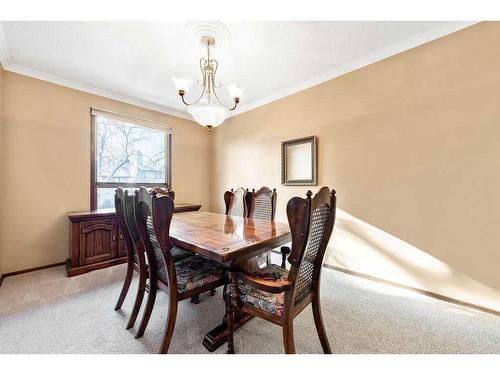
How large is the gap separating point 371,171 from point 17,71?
429cm

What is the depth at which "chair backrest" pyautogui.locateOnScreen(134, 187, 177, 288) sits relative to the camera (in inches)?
45.3

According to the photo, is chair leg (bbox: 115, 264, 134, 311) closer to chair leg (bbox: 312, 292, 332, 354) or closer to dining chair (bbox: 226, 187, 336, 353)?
dining chair (bbox: 226, 187, 336, 353)

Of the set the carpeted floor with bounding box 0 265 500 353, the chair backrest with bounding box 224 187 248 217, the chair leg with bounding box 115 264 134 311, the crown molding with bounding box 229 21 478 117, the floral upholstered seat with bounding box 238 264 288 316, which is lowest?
the carpeted floor with bounding box 0 265 500 353

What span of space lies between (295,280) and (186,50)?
2379 millimetres

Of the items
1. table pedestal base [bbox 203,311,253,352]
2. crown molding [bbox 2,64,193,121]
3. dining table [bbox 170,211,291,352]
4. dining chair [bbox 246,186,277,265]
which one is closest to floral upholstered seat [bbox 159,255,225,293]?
dining table [bbox 170,211,291,352]

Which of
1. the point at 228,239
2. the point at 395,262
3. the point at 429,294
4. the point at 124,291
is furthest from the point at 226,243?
the point at 429,294

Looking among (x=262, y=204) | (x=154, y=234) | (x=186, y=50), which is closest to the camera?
(x=154, y=234)

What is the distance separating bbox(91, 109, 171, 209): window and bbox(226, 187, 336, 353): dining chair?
2887mm

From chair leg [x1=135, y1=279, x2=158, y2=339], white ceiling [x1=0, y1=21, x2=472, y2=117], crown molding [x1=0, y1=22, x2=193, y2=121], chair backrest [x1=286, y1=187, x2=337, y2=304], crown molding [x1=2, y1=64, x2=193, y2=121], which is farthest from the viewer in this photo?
crown molding [x1=2, y1=64, x2=193, y2=121]

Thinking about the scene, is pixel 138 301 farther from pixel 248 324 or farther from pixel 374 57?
pixel 374 57

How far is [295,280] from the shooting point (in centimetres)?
105

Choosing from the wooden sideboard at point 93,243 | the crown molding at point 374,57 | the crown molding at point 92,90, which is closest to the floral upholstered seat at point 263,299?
the wooden sideboard at point 93,243

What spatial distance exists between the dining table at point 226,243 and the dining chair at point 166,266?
16 centimetres
